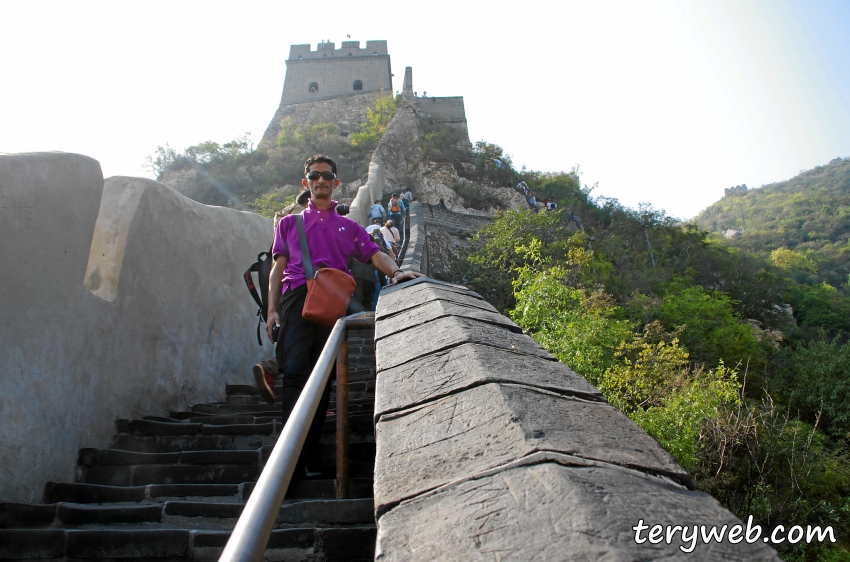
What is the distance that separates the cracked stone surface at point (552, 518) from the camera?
82 centimetres

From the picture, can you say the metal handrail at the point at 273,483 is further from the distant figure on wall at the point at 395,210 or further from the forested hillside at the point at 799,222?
the forested hillside at the point at 799,222

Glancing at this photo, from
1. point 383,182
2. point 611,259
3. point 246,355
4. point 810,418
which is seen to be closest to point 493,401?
point 246,355

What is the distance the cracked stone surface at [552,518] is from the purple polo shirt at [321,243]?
2305mm

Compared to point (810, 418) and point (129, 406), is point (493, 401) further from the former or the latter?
point (810, 418)

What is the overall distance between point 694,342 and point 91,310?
14055 millimetres

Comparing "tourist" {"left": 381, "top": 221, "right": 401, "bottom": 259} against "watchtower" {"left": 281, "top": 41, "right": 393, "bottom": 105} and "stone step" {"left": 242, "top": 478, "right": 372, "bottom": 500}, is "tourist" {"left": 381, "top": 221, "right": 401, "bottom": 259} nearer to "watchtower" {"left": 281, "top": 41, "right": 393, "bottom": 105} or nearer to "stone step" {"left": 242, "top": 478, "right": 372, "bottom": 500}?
"stone step" {"left": 242, "top": 478, "right": 372, "bottom": 500}

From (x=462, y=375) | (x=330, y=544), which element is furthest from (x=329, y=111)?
(x=462, y=375)

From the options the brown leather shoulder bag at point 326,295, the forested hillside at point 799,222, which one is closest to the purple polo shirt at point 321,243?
the brown leather shoulder bag at point 326,295

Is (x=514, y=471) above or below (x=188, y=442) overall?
below

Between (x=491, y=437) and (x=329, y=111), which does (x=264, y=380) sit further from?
(x=329, y=111)

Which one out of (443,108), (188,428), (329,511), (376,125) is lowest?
(329,511)

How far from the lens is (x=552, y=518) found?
34.3 inches

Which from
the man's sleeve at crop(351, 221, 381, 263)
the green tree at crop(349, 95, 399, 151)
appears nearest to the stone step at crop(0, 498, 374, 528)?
the man's sleeve at crop(351, 221, 381, 263)

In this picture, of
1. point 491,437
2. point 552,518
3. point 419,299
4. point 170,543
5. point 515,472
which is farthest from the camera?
point 419,299
